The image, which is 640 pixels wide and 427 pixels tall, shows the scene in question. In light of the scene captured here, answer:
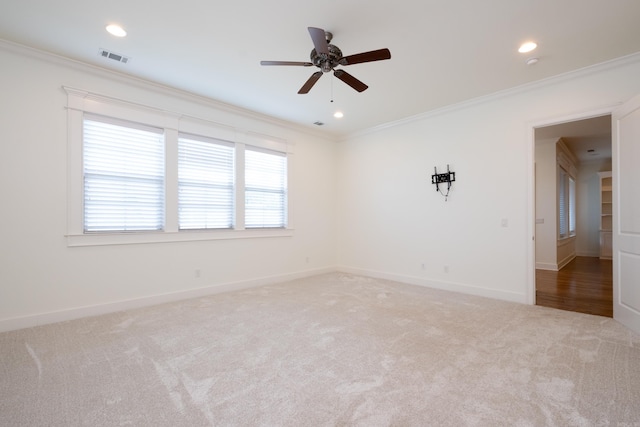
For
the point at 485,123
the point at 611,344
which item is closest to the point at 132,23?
the point at 485,123

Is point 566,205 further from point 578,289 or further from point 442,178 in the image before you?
point 442,178

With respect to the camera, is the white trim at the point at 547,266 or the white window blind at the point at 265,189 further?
the white trim at the point at 547,266

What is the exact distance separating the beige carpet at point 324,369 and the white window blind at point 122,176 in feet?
3.94

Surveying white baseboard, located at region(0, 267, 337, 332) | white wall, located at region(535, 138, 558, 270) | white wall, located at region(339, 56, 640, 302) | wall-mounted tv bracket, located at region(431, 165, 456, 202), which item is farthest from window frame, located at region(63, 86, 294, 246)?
white wall, located at region(535, 138, 558, 270)

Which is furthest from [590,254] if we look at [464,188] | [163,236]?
[163,236]

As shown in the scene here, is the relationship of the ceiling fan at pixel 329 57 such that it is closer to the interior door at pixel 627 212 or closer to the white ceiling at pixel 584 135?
the interior door at pixel 627 212

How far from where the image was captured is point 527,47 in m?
2.99

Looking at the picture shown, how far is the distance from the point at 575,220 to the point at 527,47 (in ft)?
25.6

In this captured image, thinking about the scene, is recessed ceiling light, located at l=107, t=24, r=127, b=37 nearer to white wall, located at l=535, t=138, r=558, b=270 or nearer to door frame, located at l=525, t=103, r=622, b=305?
door frame, located at l=525, t=103, r=622, b=305

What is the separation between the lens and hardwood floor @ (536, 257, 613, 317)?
3748 mm

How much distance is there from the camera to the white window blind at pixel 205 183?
13.8 feet

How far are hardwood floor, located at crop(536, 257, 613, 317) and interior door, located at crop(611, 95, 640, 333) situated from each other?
18.3 inches

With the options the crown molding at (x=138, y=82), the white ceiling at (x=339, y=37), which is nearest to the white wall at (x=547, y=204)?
the white ceiling at (x=339, y=37)

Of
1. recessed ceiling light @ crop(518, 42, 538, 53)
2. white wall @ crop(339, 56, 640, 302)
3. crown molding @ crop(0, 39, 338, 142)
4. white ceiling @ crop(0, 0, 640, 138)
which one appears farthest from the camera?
white wall @ crop(339, 56, 640, 302)
